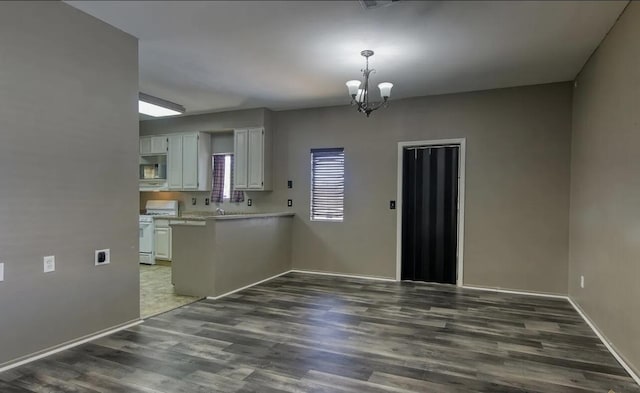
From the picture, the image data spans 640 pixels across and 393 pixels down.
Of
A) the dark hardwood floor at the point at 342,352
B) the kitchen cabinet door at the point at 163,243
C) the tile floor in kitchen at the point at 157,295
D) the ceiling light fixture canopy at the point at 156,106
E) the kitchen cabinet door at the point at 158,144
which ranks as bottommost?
the tile floor in kitchen at the point at 157,295

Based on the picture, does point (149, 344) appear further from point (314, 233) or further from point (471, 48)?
point (471, 48)

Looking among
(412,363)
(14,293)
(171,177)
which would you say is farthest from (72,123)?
(171,177)

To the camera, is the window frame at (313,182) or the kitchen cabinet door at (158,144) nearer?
the window frame at (313,182)

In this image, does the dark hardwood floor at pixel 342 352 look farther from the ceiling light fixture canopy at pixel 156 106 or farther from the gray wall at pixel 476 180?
the ceiling light fixture canopy at pixel 156 106

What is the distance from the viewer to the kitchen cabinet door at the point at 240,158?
19.9 ft

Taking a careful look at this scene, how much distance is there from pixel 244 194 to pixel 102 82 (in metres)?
3.51

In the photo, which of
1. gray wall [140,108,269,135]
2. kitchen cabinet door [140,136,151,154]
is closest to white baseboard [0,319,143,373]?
Answer: gray wall [140,108,269,135]

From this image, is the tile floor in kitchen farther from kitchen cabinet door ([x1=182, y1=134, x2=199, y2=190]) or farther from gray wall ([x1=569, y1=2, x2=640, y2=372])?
gray wall ([x1=569, y1=2, x2=640, y2=372])

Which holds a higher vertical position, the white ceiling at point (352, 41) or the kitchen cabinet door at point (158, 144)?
the white ceiling at point (352, 41)

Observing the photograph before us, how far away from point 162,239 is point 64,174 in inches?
149

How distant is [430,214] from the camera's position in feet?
17.0

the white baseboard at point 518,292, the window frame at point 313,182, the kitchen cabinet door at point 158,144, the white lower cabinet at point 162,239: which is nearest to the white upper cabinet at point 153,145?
the kitchen cabinet door at point 158,144

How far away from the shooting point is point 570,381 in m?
2.42

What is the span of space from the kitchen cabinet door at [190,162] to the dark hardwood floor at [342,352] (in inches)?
117
